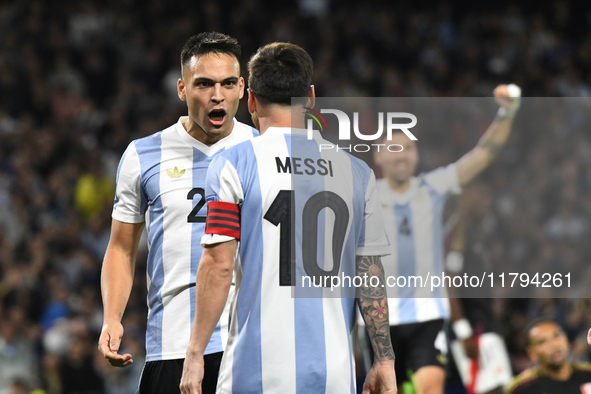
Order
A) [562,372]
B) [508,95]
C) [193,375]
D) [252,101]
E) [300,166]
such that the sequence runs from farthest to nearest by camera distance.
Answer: [562,372] → [508,95] → [252,101] → [300,166] → [193,375]

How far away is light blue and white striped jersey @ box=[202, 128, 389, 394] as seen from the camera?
104 inches

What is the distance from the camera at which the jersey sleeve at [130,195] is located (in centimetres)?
353

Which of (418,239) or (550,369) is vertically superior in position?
(418,239)

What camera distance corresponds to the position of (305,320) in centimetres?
268

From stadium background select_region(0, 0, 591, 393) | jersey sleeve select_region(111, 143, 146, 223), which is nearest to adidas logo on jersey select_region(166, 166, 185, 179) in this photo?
jersey sleeve select_region(111, 143, 146, 223)

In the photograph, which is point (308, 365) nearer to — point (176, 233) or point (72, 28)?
point (176, 233)

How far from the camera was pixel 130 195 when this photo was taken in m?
3.54

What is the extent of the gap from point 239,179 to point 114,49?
8.77 metres

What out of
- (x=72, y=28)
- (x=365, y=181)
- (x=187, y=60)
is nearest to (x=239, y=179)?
(x=365, y=181)

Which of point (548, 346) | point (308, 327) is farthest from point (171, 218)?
point (548, 346)

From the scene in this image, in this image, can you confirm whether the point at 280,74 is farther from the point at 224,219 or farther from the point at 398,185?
the point at 398,185

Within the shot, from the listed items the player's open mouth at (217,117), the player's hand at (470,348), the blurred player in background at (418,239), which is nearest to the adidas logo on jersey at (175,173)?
the player's open mouth at (217,117)

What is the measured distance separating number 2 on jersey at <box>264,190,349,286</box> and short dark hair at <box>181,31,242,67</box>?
1.13m

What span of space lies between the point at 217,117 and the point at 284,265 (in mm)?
1130
